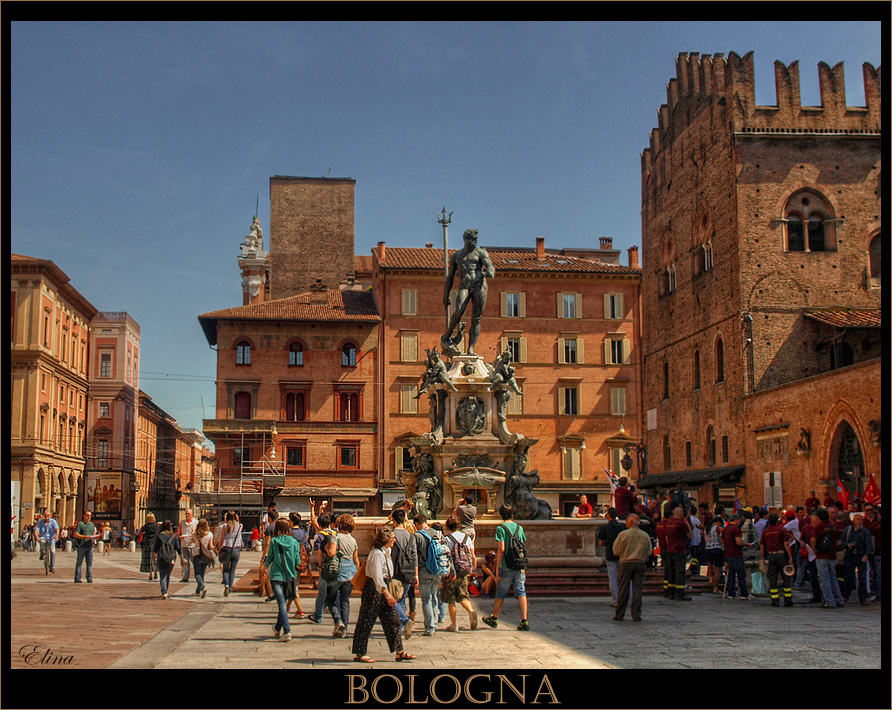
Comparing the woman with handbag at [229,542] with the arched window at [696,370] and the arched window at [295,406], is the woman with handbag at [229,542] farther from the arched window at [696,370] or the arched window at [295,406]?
the arched window at [295,406]

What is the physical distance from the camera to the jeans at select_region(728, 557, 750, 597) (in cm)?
1558

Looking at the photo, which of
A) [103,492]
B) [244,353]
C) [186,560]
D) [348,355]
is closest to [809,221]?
[348,355]

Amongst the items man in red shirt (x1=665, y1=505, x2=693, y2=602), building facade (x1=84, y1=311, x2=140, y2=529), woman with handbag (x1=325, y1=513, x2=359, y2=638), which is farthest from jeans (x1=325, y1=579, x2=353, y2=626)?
building facade (x1=84, y1=311, x2=140, y2=529)

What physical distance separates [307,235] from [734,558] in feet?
161

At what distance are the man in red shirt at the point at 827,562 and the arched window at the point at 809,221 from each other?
2607cm

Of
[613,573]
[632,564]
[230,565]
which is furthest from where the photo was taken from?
[230,565]

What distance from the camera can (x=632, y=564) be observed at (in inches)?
494

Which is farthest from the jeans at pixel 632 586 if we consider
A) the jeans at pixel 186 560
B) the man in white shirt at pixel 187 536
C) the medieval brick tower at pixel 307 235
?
the medieval brick tower at pixel 307 235

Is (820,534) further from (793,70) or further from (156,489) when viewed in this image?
(156,489)

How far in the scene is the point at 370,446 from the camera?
52.8 meters

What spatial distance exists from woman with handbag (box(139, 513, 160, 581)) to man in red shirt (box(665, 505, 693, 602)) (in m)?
9.37

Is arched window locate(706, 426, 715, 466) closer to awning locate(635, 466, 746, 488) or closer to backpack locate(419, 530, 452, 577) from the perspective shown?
awning locate(635, 466, 746, 488)

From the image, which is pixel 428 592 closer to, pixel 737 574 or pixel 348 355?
pixel 737 574

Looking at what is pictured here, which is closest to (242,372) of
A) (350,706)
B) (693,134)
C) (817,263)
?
(693,134)
